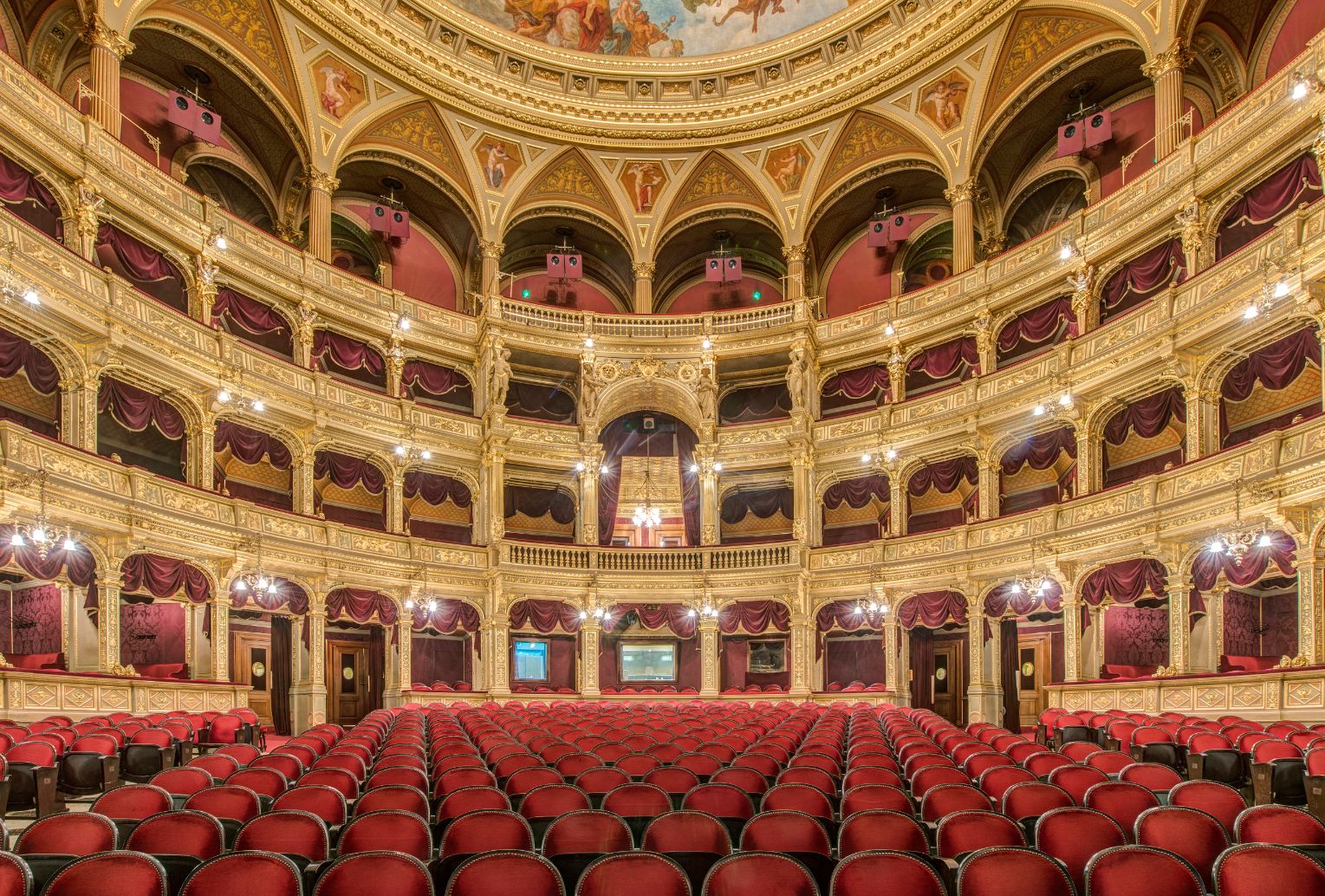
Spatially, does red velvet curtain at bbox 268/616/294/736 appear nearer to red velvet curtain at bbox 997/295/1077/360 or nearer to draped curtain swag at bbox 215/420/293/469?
draped curtain swag at bbox 215/420/293/469

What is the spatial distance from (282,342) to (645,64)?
13.4m

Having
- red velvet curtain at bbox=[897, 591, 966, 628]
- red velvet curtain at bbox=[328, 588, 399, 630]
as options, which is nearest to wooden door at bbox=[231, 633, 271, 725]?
red velvet curtain at bbox=[328, 588, 399, 630]

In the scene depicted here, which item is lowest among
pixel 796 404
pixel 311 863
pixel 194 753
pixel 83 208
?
pixel 194 753

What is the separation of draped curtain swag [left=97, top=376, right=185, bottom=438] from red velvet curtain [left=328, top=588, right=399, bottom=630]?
527 cm

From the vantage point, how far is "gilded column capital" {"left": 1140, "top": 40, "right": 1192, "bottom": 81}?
19.7 m

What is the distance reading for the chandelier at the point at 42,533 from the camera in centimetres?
1320

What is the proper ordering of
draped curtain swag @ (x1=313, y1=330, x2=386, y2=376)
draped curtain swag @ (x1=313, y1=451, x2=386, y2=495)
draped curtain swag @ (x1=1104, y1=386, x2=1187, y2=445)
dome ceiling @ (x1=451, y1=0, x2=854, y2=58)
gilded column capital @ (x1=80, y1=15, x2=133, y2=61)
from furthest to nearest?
dome ceiling @ (x1=451, y1=0, x2=854, y2=58)
draped curtain swag @ (x1=313, y1=330, x2=386, y2=376)
draped curtain swag @ (x1=313, y1=451, x2=386, y2=495)
draped curtain swag @ (x1=1104, y1=386, x2=1187, y2=445)
gilded column capital @ (x1=80, y1=15, x2=133, y2=61)

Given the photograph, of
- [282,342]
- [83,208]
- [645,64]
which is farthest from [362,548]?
[645,64]

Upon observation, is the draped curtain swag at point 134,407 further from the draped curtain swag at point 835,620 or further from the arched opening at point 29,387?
the draped curtain swag at point 835,620

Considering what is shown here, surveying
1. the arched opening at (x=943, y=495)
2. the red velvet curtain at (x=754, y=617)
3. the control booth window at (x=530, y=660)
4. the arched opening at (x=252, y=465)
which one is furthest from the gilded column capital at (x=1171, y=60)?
the arched opening at (x=252, y=465)

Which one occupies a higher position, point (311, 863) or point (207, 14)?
point (207, 14)

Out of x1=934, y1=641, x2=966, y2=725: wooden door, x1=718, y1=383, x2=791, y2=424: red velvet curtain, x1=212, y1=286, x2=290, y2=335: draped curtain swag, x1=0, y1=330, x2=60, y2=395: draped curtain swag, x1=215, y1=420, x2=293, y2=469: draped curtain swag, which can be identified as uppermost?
x1=212, y1=286, x2=290, y2=335: draped curtain swag

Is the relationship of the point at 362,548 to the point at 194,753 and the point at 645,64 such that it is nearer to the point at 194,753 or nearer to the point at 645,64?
the point at 194,753

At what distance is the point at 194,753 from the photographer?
1088 cm
